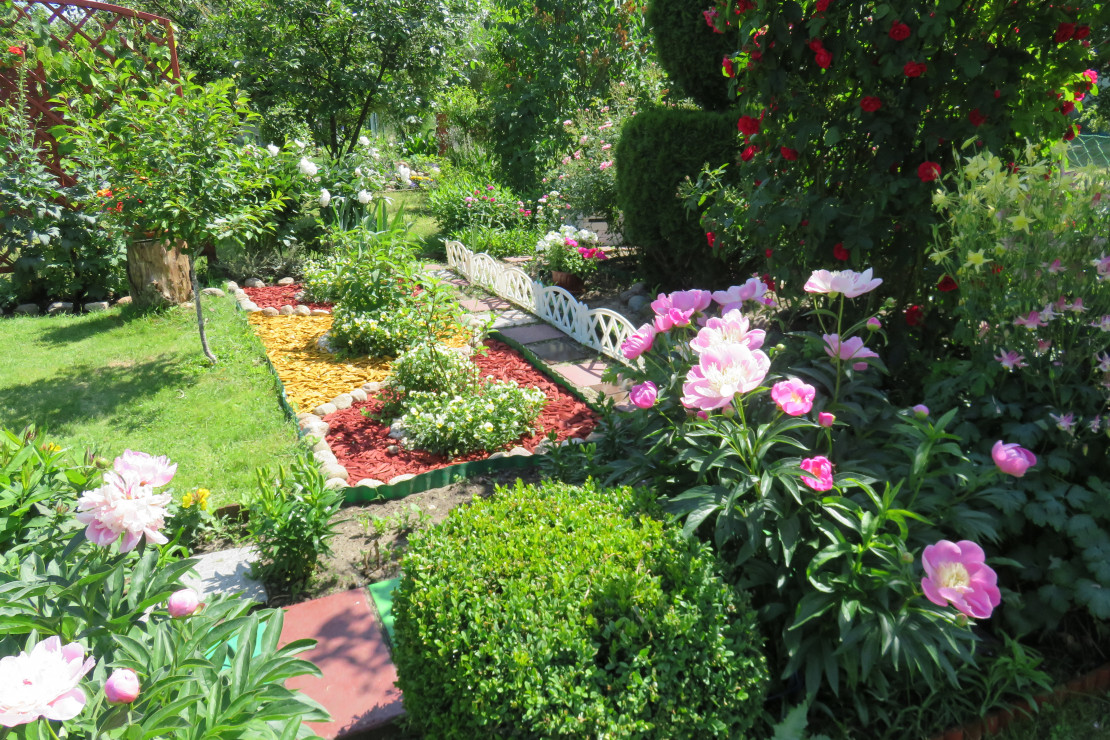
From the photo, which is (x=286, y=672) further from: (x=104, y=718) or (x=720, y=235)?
(x=720, y=235)

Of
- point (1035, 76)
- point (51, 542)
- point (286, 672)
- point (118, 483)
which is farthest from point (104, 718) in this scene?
point (1035, 76)

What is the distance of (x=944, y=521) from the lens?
6.71 ft

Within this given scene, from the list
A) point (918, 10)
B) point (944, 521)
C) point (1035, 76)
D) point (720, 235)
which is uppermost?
point (918, 10)

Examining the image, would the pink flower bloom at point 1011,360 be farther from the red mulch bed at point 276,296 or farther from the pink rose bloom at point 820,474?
the red mulch bed at point 276,296

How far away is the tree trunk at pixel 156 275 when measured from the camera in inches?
250

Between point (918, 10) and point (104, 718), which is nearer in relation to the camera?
point (104, 718)

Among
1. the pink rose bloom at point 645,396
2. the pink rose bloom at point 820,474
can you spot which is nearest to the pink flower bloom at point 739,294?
the pink rose bloom at point 645,396

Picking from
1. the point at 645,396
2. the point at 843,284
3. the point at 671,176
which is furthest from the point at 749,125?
the point at 671,176

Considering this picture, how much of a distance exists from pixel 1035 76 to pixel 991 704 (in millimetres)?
2633

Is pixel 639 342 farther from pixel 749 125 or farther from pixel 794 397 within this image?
pixel 749 125

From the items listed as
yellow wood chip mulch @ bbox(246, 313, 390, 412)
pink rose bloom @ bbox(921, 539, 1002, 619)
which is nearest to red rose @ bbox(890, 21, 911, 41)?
pink rose bloom @ bbox(921, 539, 1002, 619)

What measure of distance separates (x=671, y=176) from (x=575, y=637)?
4752 millimetres

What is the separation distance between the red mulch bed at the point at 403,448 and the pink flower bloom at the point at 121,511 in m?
Answer: 1.95

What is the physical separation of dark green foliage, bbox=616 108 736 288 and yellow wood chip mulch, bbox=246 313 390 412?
8.38ft
